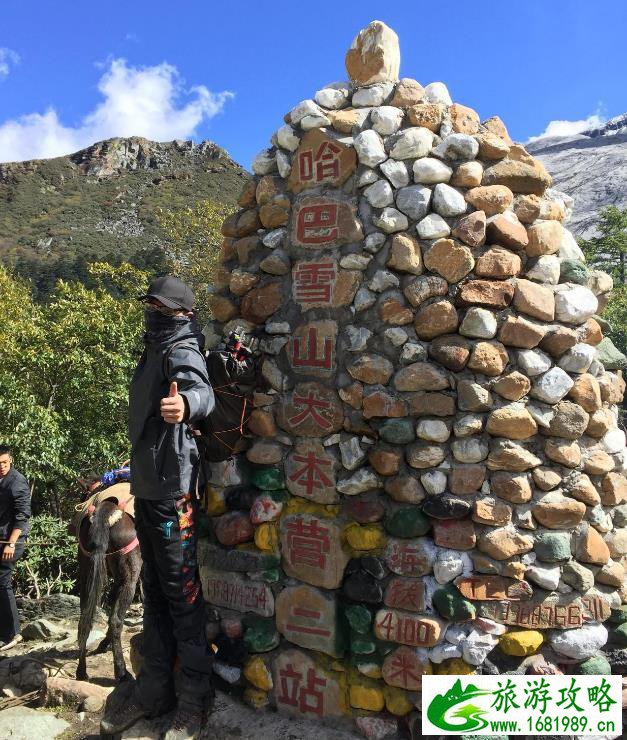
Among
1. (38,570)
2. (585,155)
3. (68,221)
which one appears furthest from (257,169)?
(585,155)

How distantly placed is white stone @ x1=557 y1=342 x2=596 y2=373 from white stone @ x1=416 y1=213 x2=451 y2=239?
32.2 inches

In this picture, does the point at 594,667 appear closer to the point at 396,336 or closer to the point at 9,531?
the point at 396,336

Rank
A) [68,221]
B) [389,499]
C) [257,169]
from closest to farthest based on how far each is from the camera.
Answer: [389,499]
[257,169]
[68,221]

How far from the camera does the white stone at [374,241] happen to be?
3029mm

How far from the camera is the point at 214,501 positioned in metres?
3.42

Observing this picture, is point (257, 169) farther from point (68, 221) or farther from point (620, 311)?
point (68, 221)

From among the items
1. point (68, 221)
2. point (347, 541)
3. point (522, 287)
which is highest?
point (68, 221)

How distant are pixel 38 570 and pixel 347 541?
4.80 meters

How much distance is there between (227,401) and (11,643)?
10.9 ft

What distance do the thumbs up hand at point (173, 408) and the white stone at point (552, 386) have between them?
161cm

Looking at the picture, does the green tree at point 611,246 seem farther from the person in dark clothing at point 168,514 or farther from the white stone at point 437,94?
the person in dark clothing at point 168,514

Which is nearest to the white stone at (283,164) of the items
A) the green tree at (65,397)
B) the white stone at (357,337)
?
the white stone at (357,337)

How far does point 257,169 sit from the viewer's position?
351 cm

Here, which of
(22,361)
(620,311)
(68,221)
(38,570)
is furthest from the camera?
(68,221)
